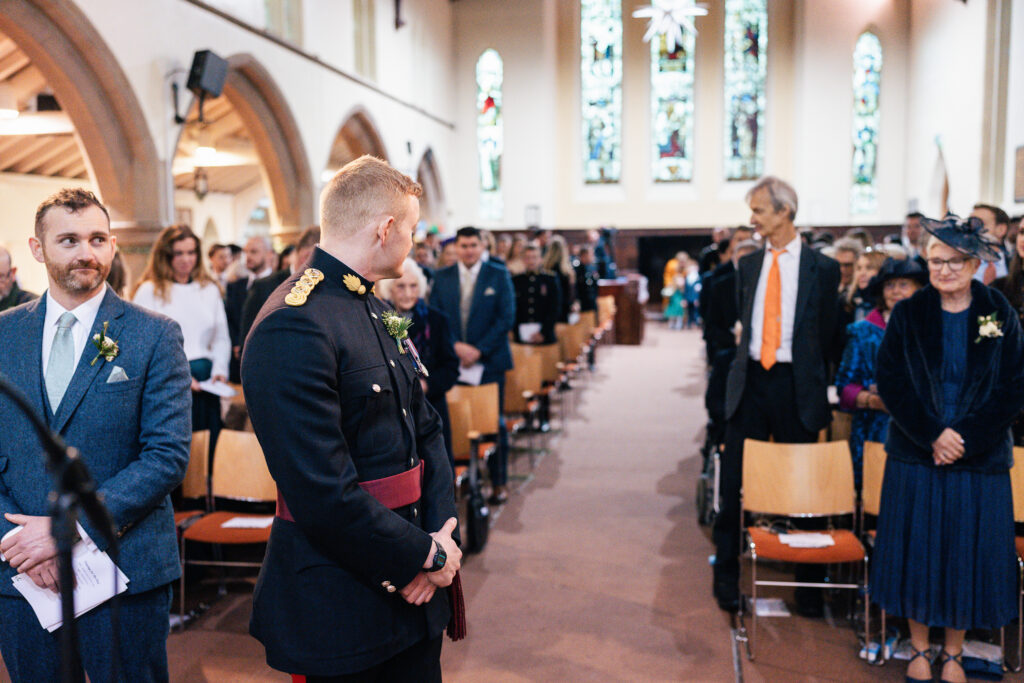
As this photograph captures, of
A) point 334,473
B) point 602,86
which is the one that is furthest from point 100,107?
point 602,86

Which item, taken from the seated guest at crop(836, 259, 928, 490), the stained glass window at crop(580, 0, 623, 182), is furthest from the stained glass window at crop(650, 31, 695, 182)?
the seated guest at crop(836, 259, 928, 490)

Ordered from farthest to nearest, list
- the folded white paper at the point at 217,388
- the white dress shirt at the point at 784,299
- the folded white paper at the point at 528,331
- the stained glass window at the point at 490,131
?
A: the stained glass window at the point at 490,131 < the folded white paper at the point at 528,331 < the folded white paper at the point at 217,388 < the white dress shirt at the point at 784,299

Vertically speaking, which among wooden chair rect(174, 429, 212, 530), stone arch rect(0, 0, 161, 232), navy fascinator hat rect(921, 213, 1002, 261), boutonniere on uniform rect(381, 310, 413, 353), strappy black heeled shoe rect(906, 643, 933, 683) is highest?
stone arch rect(0, 0, 161, 232)

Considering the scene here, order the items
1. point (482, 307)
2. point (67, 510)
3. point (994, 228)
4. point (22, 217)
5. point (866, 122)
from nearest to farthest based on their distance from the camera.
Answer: point (67, 510)
point (994, 228)
point (482, 307)
point (22, 217)
point (866, 122)

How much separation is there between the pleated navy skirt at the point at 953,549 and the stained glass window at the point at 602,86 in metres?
16.1

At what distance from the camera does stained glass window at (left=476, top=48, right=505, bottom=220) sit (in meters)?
18.2

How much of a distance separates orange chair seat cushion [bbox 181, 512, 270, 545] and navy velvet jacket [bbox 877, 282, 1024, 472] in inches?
97.5

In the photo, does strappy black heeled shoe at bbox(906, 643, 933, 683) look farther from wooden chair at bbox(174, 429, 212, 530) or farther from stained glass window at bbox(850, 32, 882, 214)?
stained glass window at bbox(850, 32, 882, 214)

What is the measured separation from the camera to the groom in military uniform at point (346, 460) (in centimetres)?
156

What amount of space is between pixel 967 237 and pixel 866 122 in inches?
633

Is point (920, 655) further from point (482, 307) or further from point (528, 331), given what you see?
point (528, 331)

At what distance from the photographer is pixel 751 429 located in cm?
374

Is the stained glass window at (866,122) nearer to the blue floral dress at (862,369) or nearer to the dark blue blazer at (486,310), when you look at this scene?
the dark blue blazer at (486,310)

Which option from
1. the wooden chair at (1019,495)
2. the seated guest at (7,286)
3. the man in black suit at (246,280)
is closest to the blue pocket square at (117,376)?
the seated guest at (7,286)
